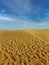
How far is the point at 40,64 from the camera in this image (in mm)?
7051

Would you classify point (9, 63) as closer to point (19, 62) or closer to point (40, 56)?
point (19, 62)

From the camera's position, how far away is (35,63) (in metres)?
7.24

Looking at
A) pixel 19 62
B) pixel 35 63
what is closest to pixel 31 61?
pixel 35 63

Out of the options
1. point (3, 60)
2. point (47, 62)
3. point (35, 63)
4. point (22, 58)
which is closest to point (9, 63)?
point (3, 60)

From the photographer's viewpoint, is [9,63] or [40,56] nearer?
[9,63]

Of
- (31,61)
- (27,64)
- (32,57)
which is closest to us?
(27,64)

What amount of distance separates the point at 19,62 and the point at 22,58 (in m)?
0.66

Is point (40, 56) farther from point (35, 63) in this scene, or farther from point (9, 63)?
point (9, 63)

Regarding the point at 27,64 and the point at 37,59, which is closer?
the point at 27,64

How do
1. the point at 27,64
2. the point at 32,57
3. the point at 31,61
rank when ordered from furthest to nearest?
the point at 32,57, the point at 31,61, the point at 27,64

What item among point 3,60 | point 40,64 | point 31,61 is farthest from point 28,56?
point 3,60

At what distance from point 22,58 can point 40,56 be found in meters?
1.49

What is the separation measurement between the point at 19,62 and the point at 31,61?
34.1 inches

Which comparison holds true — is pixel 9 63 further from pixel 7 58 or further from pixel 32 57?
pixel 32 57
